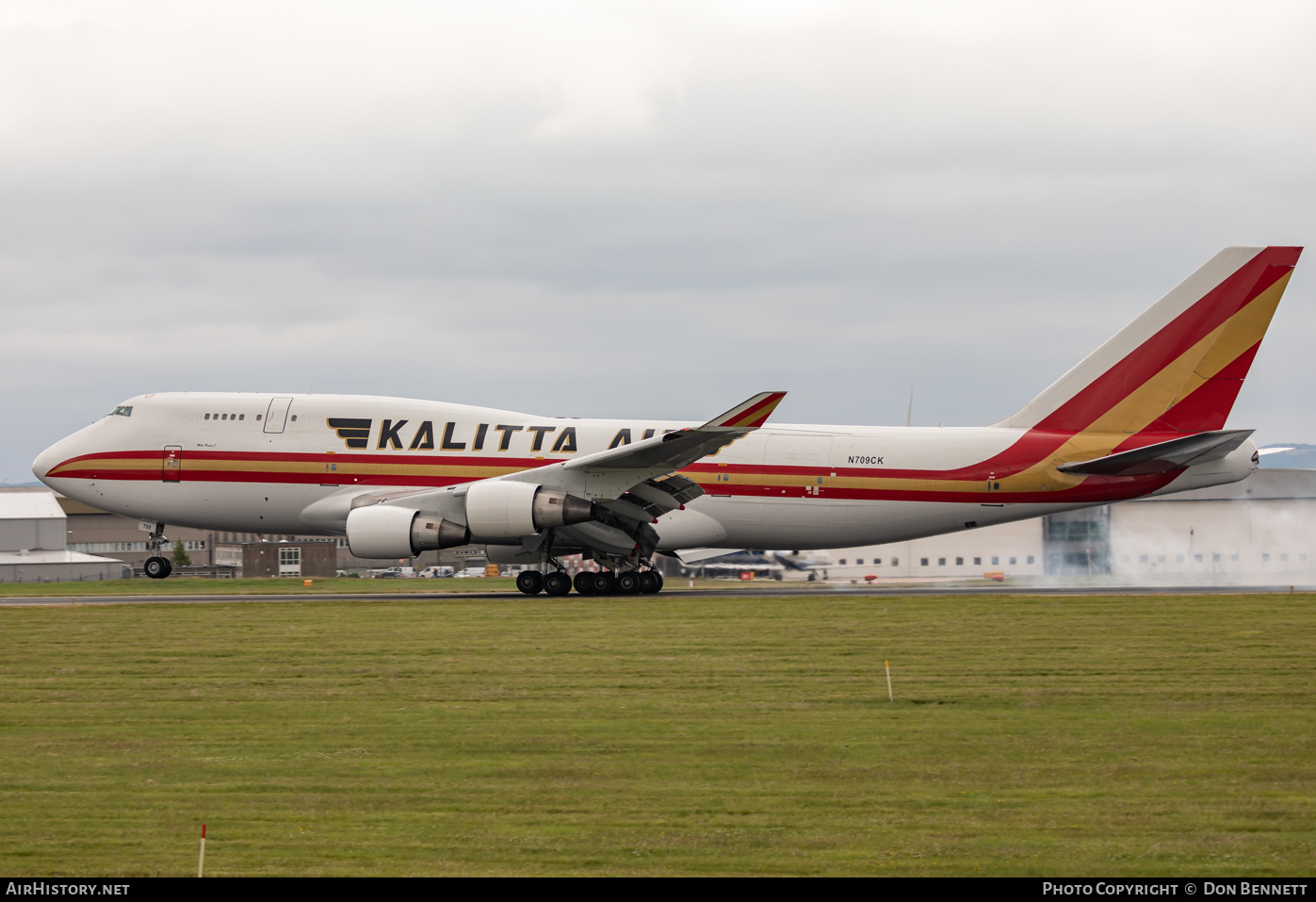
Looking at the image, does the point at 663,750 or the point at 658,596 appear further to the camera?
the point at 658,596

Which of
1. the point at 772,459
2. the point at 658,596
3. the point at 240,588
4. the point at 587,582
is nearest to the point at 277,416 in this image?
the point at 587,582

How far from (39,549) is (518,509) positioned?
5047cm

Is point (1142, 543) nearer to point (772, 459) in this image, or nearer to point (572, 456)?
point (772, 459)

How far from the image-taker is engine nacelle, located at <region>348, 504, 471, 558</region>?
29406mm

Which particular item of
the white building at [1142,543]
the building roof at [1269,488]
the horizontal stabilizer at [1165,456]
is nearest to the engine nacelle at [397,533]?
the horizontal stabilizer at [1165,456]

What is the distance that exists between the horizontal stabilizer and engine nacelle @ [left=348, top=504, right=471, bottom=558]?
53.0 feet

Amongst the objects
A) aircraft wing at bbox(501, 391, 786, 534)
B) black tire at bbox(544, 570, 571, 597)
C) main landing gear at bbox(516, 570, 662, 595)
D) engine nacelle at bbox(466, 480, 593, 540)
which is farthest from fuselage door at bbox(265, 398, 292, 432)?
black tire at bbox(544, 570, 571, 597)

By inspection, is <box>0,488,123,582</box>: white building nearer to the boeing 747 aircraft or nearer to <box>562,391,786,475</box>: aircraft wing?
the boeing 747 aircraft

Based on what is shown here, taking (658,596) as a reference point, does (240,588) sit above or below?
above

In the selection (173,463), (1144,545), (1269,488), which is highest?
(173,463)

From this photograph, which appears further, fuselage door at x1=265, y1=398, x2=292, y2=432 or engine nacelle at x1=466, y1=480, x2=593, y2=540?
fuselage door at x1=265, y1=398, x2=292, y2=432

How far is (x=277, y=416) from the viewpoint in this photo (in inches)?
1302

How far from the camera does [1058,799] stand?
1052 centimetres
